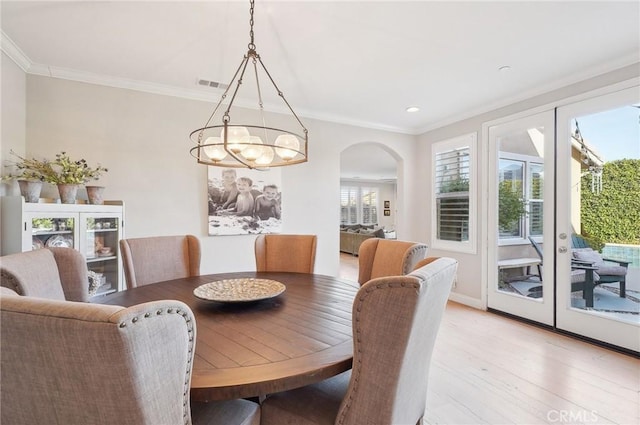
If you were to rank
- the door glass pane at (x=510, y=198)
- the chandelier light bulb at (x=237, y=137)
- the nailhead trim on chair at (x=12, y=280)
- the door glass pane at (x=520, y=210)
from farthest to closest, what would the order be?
1. the door glass pane at (x=510, y=198)
2. the door glass pane at (x=520, y=210)
3. the chandelier light bulb at (x=237, y=137)
4. the nailhead trim on chair at (x=12, y=280)

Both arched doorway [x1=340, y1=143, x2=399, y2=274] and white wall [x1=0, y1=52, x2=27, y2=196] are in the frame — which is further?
arched doorway [x1=340, y1=143, x2=399, y2=274]

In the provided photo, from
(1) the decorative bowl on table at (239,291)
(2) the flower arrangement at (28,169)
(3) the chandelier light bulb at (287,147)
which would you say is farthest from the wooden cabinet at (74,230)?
(3) the chandelier light bulb at (287,147)

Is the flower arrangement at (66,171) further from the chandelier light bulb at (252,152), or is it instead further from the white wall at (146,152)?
the chandelier light bulb at (252,152)

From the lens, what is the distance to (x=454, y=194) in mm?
4301

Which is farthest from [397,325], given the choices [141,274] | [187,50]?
[187,50]

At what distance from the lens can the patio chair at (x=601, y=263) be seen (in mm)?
2754

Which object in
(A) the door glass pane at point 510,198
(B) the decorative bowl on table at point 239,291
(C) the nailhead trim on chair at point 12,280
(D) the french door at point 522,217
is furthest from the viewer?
(A) the door glass pane at point 510,198

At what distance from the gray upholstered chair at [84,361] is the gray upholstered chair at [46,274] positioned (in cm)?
81

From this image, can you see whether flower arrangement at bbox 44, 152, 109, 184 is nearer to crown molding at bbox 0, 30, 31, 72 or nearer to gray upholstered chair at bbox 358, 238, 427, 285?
crown molding at bbox 0, 30, 31, 72

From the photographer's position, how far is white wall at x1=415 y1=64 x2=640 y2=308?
9.96ft

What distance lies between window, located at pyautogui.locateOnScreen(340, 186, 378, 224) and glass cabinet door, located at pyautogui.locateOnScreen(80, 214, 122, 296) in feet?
30.9

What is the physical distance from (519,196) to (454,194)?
2.84 feet

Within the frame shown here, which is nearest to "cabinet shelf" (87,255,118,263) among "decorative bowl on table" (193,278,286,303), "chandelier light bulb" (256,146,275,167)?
"decorative bowl on table" (193,278,286,303)

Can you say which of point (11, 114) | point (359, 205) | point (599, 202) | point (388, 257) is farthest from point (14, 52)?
point (359, 205)
